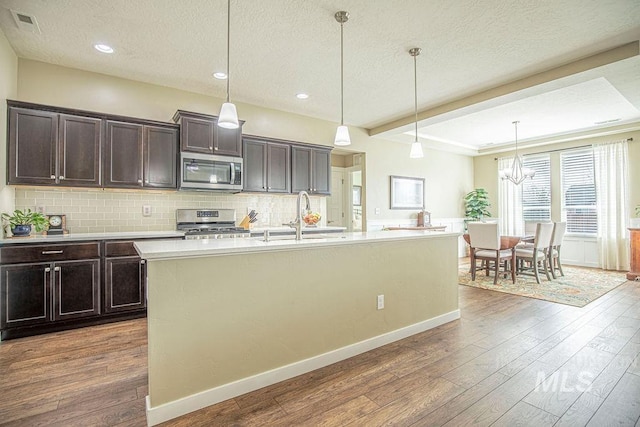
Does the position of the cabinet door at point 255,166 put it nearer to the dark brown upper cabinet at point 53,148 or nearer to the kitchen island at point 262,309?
the dark brown upper cabinet at point 53,148

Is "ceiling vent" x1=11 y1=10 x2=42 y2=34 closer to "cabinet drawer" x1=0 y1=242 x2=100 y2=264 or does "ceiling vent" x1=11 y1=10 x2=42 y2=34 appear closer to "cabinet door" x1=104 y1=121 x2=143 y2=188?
"cabinet door" x1=104 y1=121 x2=143 y2=188

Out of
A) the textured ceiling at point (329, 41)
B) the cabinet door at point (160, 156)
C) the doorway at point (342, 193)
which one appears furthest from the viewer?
the doorway at point (342, 193)

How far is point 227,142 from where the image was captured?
13.6 ft

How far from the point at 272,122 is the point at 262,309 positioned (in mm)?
3550

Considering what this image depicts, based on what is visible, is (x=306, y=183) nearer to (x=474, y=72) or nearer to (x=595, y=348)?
(x=474, y=72)

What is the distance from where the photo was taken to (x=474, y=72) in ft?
12.1

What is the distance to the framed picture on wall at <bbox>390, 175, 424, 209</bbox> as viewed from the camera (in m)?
6.65

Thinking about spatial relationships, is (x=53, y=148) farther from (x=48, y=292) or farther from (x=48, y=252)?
(x=48, y=292)

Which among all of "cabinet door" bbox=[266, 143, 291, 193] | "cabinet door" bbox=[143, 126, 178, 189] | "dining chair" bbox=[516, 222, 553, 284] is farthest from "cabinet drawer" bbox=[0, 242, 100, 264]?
"dining chair" bbox=[516, 222, 553, 284]

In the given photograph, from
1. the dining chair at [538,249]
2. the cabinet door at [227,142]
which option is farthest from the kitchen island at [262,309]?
the dining chair at [538,249]

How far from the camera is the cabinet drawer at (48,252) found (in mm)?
2842

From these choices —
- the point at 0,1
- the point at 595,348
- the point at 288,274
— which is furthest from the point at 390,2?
the point at 595,348

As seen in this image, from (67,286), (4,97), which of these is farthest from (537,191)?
(4,97)

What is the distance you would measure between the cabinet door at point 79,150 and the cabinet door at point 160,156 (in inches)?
18.2
